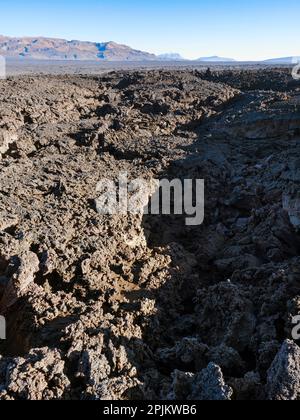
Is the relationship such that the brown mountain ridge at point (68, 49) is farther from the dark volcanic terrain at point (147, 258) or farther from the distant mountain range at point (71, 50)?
the dark volcanic terrain at point (147, 258)

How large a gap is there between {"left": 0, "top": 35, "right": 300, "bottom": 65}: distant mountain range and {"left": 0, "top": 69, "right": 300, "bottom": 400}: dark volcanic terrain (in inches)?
5217

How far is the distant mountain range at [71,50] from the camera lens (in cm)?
13925

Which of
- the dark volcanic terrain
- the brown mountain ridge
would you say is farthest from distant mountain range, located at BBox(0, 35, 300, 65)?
the dark volcanic terrain

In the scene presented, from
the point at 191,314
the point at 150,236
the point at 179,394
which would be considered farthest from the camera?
the point at 150,236

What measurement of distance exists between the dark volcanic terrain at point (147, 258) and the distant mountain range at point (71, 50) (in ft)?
435

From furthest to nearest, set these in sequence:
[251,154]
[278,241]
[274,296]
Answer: [251,154]
[278,241]
[274,296]

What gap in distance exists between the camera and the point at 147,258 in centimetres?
661

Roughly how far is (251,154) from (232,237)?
3069mm

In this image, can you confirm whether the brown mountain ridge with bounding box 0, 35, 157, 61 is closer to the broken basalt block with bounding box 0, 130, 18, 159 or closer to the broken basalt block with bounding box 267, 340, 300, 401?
the broken basalt block with bounding box 0, 130, 18, 159

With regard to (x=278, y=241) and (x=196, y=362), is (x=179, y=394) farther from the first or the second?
(x=278, y=241)

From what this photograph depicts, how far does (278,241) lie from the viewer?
6.57m

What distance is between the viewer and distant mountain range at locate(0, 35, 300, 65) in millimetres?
139250

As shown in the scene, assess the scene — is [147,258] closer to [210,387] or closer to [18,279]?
[18,279]
